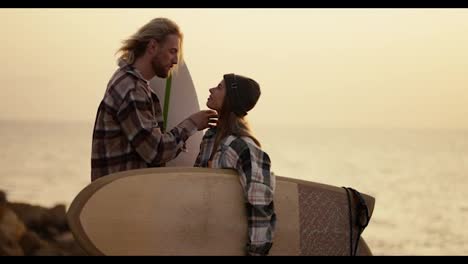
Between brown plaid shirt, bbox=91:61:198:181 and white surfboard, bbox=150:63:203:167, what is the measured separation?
0.55m

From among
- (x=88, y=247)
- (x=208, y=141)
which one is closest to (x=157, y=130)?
(x=208, y=141)

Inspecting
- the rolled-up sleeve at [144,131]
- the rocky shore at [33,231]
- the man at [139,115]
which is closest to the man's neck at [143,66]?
the man at [139,115]

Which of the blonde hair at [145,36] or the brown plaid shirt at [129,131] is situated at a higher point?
the blonde hair at [145,36]

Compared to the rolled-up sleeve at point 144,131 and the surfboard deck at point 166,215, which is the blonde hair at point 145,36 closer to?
the rolled-up sleeve at point 144,131

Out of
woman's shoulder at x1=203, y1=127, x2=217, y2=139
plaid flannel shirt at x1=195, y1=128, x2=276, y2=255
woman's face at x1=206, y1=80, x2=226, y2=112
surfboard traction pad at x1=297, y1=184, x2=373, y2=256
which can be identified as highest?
woman's face at x1=206, y1=80, x2=226, y2=112

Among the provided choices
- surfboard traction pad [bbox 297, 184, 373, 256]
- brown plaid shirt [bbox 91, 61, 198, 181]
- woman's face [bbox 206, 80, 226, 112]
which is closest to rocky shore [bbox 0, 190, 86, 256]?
brown plaid shirt [bbox 91, 61, 198, 181]

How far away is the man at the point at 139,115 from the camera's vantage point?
A: 10.8 feet

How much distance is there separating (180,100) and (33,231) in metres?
1.67

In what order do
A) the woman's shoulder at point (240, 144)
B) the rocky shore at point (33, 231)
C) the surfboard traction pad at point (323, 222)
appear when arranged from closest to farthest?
the woman's shoulder at point (240, 144)
the surfboard traction pad at point (323, 222)
the rocky shore at point (33, 231)

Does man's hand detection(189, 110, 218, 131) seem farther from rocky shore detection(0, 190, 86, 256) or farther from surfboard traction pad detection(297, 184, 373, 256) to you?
rocky shore detection(0, 190, 86, 256)

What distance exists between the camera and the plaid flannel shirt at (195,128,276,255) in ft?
10.4

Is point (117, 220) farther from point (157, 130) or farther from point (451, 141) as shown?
point (451, 141)

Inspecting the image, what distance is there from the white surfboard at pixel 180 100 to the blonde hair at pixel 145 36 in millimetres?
565
